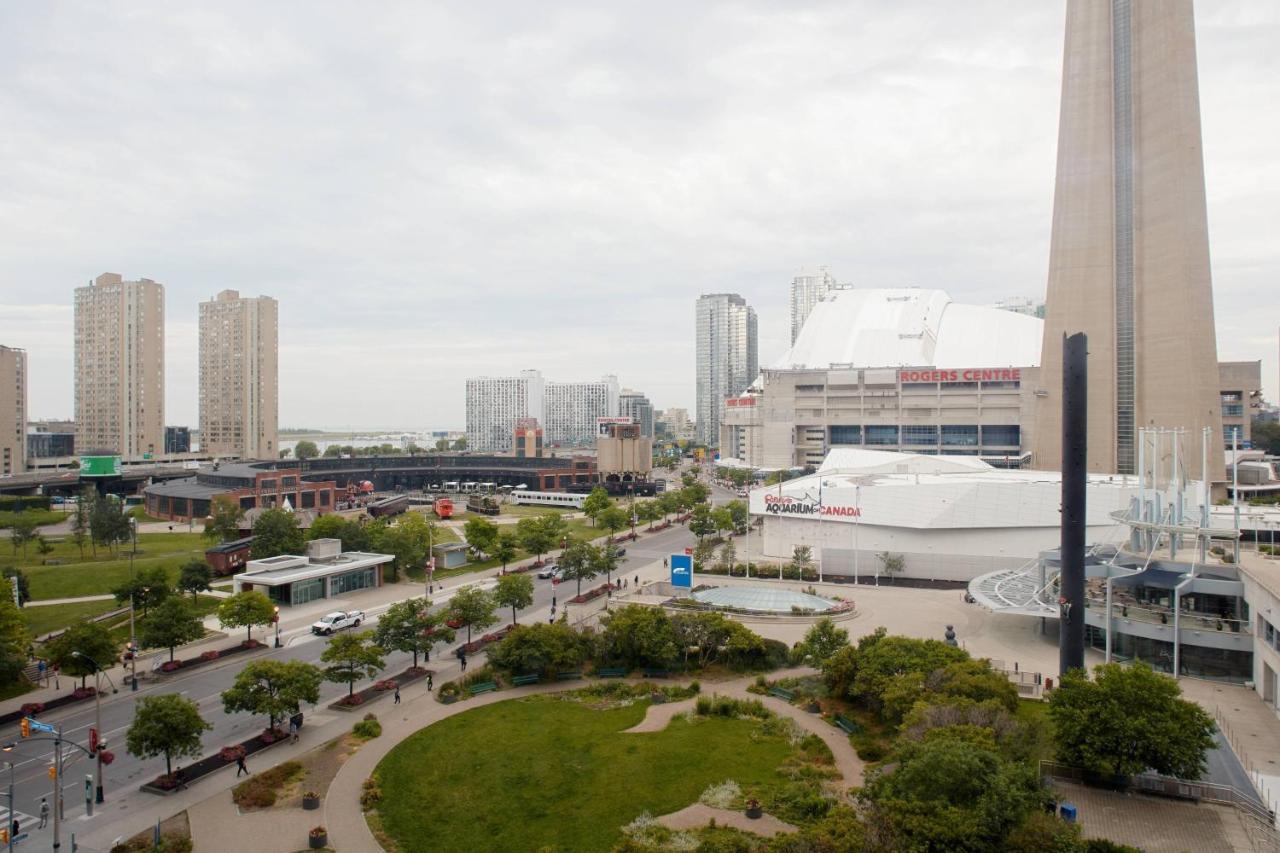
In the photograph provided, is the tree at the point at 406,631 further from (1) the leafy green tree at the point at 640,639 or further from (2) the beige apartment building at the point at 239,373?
(2) the beige apartment building at the point at 239,373

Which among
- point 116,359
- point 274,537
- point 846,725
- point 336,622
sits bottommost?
point 846,725

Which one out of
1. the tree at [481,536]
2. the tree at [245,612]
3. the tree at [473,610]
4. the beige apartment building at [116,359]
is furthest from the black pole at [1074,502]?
the beige apartment building at [116,359]

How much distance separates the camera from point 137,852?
70.2 feet

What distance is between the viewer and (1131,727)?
24.2 metres

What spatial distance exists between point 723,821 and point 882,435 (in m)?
108

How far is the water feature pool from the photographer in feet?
163

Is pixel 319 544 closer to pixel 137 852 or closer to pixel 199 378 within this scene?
pixel 137 852

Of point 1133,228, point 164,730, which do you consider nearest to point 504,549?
point 164,730

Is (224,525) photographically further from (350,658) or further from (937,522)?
(937,522)

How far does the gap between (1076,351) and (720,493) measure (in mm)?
103162

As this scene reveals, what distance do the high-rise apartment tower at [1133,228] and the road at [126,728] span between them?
66877mm

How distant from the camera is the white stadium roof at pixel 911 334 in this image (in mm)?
122875

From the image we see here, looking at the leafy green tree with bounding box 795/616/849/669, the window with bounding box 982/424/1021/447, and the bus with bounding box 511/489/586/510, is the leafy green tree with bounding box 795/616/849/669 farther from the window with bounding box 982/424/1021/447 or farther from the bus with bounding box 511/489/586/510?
the window with bounding box 982/424/1021/447

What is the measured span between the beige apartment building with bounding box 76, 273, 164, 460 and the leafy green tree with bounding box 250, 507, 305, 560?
11177cm
